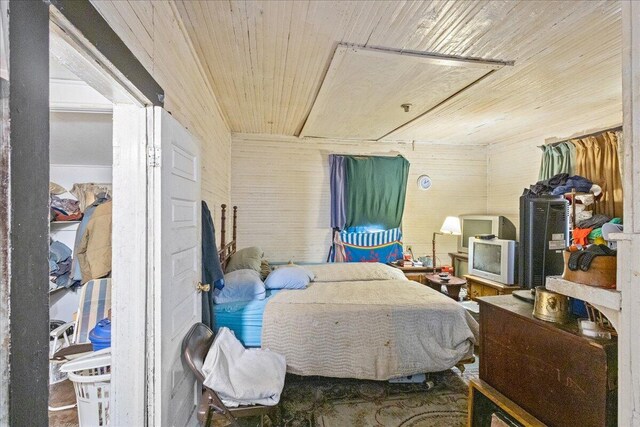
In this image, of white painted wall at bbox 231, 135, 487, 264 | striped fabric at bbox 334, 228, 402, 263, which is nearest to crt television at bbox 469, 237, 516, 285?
white painted wall at bbox 231, 135, 487, 264

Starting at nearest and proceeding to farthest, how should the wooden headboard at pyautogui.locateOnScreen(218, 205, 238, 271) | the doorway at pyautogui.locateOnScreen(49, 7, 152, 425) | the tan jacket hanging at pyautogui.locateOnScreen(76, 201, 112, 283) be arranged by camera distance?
the doorway at pyautogui.locateOnScreen(49, 7, 152, 425) → the tan jacket hanging at pyautogui.locateOnScreen(76, 201, 112, 283) → the wooden headboard at pyautogui.locateOnScreen(218, 205, 238, 271)

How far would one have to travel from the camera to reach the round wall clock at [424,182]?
484 cm

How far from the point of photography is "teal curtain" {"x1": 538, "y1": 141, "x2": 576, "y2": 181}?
3.65 metres

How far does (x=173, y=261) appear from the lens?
1453 millimetres

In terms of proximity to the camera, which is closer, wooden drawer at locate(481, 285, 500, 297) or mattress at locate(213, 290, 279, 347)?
mattress at locate(213, 290, 279, 347)

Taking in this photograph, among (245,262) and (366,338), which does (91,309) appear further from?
(366,338)

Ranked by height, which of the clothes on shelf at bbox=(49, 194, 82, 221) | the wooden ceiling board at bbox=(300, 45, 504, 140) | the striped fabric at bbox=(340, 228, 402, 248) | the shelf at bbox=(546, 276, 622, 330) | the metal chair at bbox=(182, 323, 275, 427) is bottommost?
the metal chair at bbox=(182, 323, 275, 427)

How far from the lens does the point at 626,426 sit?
0.79 m

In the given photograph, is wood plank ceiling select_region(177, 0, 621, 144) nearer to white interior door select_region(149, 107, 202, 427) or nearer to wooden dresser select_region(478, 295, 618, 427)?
white interior door select_region(149, 107, 202, 427)

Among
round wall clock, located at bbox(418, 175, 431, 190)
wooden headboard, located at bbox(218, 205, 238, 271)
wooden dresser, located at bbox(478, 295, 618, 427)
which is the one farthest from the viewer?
round wall clock, located at bbox(418, 175, 431, 190)

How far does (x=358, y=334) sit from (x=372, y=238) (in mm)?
2401

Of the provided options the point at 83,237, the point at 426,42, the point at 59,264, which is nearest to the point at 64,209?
the point at 59,264

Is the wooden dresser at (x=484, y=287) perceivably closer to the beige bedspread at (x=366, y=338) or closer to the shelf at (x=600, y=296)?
the beige bedspread at (x=366, y=338)

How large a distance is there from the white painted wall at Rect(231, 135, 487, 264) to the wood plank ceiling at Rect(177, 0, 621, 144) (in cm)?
134
